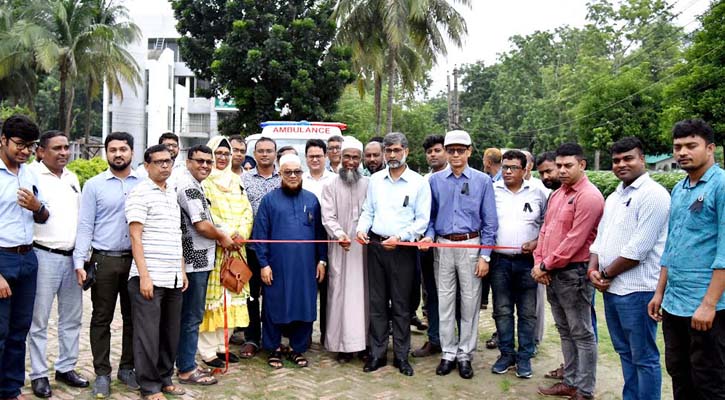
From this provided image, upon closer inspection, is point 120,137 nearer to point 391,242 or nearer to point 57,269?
point 57,269

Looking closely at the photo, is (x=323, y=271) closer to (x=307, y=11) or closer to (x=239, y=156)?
(x=239, y=156)

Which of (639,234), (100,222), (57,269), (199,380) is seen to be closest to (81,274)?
(57,269)

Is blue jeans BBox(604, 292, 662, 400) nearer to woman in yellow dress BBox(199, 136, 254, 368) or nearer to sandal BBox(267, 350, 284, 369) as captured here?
sandal BBox(267, 350, 284, 369)

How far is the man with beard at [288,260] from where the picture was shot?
218 inches

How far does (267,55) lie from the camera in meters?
18.2

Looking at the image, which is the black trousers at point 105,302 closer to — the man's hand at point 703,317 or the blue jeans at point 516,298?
the blue jeans at point 516,298

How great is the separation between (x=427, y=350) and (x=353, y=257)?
4.25 feet

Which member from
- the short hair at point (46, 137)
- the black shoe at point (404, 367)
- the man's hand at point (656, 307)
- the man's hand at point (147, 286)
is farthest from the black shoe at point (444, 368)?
the short hair at point (46, 137)

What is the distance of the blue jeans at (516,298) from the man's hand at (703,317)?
1910 mm

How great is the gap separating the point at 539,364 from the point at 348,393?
6.76 feet

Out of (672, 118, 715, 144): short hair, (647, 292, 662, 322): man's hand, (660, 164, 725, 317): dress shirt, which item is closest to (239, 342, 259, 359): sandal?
(647, 292, 662, 322): man's hand

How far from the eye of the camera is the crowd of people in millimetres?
3873

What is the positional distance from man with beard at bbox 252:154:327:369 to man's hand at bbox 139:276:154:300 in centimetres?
127

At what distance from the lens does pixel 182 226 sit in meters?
4.96
